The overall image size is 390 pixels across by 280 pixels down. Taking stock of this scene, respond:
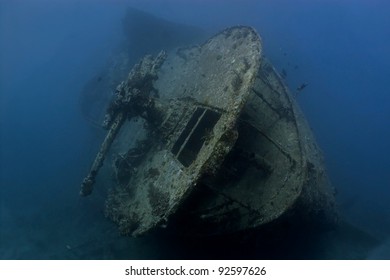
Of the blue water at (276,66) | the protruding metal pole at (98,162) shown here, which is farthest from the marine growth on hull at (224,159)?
the blue water at (276,66)

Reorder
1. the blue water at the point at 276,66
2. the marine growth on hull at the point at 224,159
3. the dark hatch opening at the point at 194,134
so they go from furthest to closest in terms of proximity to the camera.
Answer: the blue water at the point at 276,66, the dark hatch opening at the point at 194,134, the marine growth on hull at the point at 224,159

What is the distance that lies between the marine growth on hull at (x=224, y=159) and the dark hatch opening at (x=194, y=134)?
2cm

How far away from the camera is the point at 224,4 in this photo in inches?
483

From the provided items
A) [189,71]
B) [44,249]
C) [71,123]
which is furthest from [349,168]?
[71,123]

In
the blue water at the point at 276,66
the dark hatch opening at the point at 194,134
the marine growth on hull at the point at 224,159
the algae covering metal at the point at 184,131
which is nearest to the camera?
the algae covering metal at the point at 184,131

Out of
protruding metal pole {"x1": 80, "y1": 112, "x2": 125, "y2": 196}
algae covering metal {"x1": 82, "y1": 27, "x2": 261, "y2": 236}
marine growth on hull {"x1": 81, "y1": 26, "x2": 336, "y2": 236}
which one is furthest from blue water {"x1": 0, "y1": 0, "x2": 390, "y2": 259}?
protruding metal pole {"x1": 80, "y1": 112, "x2": 125, "y2": 196}

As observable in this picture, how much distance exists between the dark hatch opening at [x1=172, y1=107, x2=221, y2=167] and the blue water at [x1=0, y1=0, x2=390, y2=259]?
1.53 metres

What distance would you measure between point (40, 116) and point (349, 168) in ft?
41.7

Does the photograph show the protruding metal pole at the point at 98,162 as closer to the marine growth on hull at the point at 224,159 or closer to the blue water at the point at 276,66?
the marine growth on hull at the point at 224,159

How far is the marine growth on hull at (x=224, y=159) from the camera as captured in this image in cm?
449

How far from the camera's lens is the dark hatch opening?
16.0 feet

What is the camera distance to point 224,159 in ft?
15.2

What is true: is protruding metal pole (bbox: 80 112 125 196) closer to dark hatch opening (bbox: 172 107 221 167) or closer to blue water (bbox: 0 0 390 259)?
dark hatch opening (bbox: 172 107 221 167)

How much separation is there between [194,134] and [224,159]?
70 cm
